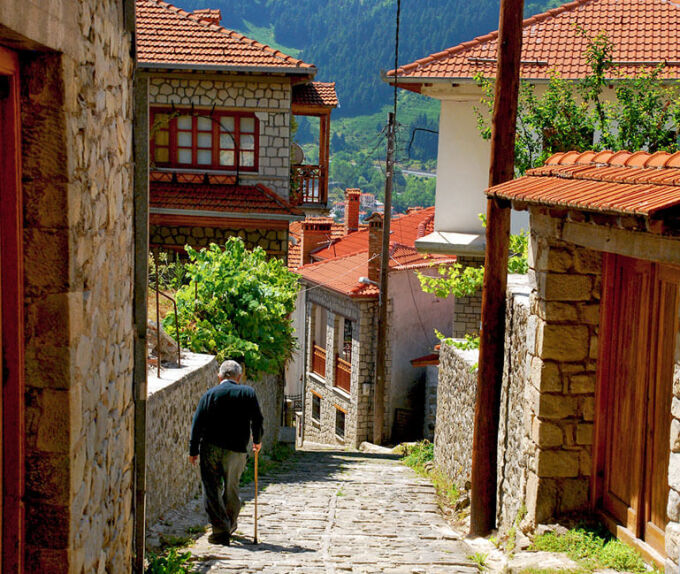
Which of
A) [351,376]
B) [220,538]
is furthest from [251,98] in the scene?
[220,538]

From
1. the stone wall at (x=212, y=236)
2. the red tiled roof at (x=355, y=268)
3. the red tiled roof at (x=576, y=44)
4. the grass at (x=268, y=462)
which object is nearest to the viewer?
the grass at (x=268, y=462)

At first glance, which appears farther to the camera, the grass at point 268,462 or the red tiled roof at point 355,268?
the red tiled roof at point 355,268

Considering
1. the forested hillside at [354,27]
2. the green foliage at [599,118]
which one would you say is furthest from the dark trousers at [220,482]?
the forested hillside at [354,27]

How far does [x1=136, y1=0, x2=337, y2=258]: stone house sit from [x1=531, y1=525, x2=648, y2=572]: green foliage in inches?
489

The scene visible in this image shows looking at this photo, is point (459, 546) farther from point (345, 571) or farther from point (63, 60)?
point (63, 60)

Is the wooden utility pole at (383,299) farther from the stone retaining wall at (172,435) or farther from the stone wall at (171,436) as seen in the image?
the stone wall at (171,436)

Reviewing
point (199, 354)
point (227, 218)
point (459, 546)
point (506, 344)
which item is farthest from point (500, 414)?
point (227, 218)

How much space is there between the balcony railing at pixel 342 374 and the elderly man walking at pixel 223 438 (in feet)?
59.9

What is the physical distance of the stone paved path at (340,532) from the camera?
6980 millimetres

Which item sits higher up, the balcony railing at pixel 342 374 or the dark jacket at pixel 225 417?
the dark jacket at pixel 225 417

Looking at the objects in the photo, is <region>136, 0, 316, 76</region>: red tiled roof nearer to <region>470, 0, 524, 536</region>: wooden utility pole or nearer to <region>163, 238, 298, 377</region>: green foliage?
<region>163, 238, 298, 377</region>: green foliage

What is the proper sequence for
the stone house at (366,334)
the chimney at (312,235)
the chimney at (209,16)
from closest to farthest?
the chimney at (209,16) < the stone house at (366,334) < the chimney at (312,235)

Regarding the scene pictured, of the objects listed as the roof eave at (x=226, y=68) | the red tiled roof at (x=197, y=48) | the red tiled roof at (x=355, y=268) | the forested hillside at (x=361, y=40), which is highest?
the forested hillside at (x=361, y=40)

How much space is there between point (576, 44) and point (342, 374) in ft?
40.1
